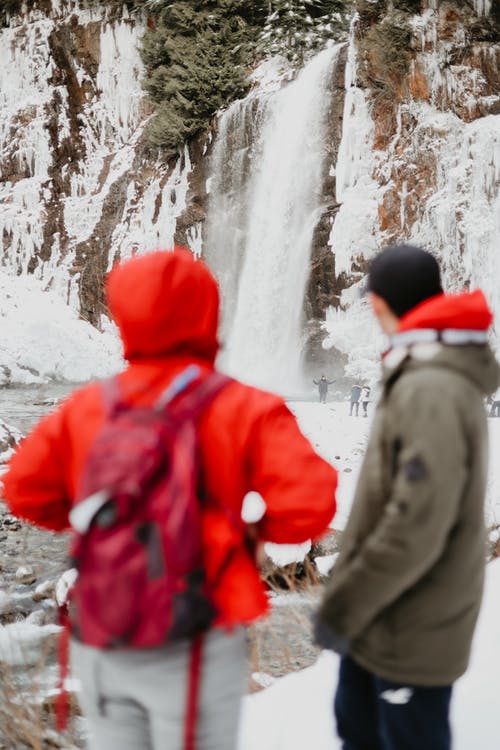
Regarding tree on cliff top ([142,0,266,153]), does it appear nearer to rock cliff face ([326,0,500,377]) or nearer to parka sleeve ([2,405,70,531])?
rock cliff face ([326,0,500,377])

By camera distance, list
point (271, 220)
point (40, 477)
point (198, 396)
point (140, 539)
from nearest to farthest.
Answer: point (140, 539), point (198, 396), point (40, 477), point (271, 220)

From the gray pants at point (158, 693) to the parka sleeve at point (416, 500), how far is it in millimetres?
317

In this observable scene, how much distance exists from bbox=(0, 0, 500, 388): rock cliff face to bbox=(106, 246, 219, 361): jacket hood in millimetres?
13820

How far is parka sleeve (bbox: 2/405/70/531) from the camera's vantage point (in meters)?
1.42

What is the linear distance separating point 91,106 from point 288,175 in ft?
35.0

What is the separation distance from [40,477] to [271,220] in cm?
1768

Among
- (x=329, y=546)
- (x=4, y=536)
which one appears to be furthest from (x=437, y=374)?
(x=4, y=536)

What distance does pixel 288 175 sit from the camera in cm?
1825

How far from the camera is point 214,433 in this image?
1299 mm

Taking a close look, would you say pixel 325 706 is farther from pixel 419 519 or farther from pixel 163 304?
pixel 163 304

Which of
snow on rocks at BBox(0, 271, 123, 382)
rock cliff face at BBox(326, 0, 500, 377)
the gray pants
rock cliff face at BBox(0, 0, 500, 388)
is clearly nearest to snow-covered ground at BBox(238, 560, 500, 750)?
the gray pants

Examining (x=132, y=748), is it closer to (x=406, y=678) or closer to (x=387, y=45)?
(x=406, y=678)

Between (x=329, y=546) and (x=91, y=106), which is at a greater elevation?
(x=91, y=106)

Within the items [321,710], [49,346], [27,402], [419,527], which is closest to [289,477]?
[419,527]
